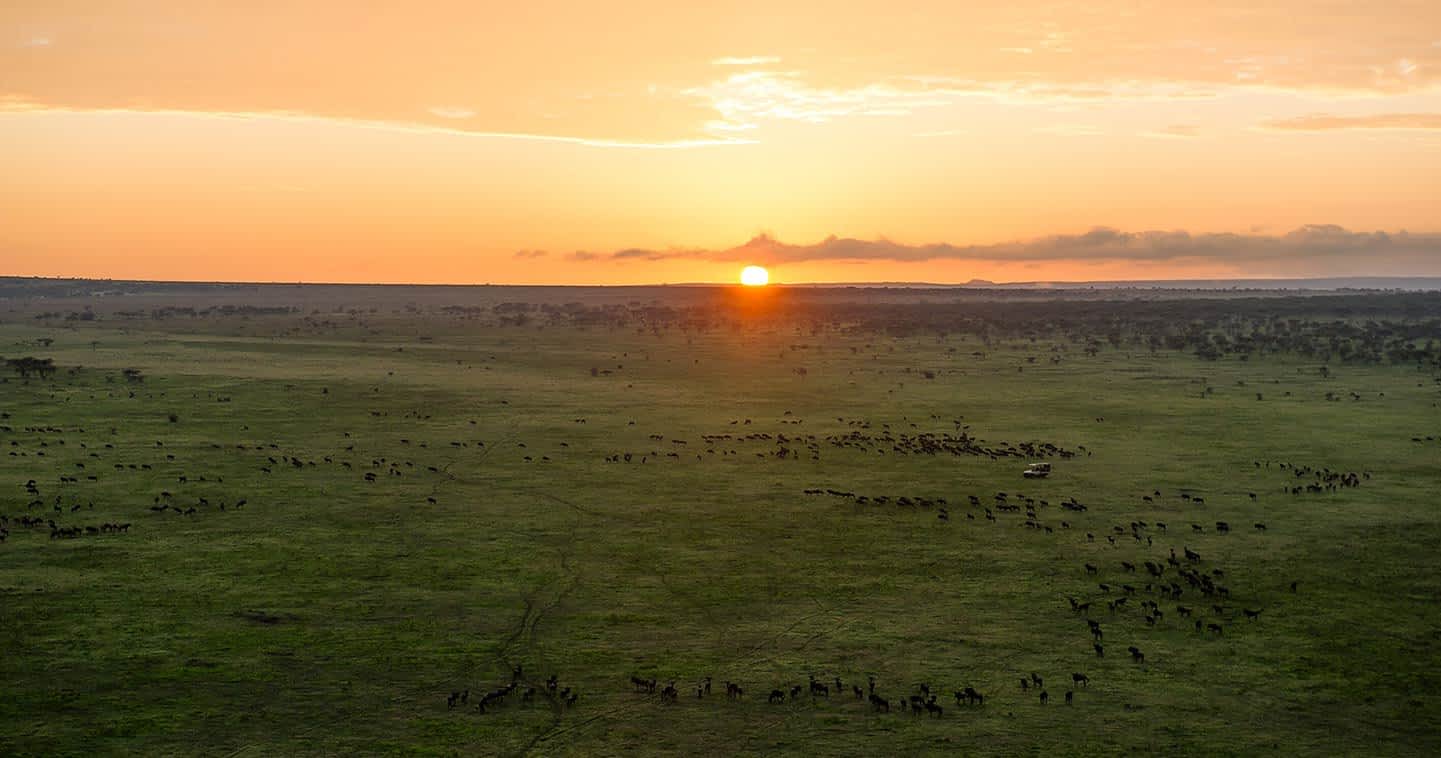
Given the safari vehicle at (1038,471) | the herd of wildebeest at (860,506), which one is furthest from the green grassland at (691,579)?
the safari vehicle at (1038,471)

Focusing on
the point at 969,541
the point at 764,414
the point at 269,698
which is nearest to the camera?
the point at 269,698

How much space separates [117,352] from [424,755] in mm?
88282

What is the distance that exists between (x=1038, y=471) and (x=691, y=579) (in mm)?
19213

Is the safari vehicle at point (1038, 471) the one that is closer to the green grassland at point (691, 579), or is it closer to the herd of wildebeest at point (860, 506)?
the green grassland at point (691, 579)

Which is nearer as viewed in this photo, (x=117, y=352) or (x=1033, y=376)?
(x=1033, y=376)

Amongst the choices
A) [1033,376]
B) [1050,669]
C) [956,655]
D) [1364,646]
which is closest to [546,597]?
[956,655]

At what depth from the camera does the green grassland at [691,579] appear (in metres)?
21.6

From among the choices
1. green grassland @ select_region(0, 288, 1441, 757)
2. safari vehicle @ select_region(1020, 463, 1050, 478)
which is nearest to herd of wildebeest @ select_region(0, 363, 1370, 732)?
green grassland @ select_region(0, 288, 1441, 757)

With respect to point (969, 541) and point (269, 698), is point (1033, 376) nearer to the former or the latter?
point (969, 541)

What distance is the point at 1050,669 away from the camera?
79.4 feet

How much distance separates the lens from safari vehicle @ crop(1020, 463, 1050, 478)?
44.0 m

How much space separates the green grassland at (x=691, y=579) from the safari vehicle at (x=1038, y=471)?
0.68 meters

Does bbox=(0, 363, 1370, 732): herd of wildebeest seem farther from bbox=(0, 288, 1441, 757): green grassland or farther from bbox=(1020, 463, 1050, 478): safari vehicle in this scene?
bbox=(1020, 463, 1050, 478): safari vehicle

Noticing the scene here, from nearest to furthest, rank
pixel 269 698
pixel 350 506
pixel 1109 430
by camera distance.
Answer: pixel 269 698
pixel 350 506
pixel 1109 430
